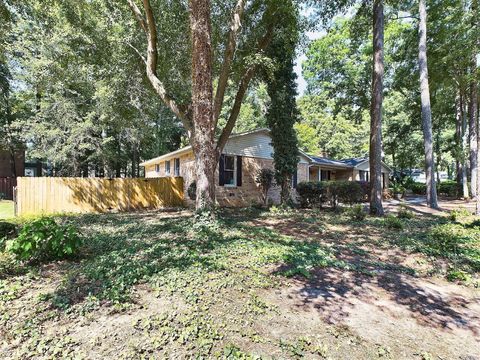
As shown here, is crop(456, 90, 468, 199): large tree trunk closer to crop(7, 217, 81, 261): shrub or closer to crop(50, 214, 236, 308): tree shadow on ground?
crop(50, 214, 236, 308): tree shadow on ground

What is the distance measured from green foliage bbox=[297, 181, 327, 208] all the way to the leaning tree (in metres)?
4.81

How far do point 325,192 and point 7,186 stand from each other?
68.7ft

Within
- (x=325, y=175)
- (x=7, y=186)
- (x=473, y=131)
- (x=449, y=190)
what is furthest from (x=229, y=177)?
(x=449, y=190)

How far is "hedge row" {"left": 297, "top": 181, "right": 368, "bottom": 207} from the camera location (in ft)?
40.3

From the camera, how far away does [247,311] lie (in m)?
3.07

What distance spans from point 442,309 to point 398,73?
18.3m

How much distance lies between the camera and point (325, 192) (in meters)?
12.9

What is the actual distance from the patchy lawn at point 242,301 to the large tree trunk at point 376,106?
159 inches

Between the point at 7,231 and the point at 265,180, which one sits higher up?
the point at 265,180

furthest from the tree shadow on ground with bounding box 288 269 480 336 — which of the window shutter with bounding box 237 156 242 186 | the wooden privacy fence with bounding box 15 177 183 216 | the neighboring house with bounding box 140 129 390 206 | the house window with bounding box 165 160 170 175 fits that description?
the house window with bounding box 165 160 170 175

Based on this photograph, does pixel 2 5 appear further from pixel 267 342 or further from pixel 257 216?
pixel 267 342

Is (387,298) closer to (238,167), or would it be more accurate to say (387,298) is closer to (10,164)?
(238,167)

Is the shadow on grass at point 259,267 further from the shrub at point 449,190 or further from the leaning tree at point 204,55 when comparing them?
the shrub at point 449,190

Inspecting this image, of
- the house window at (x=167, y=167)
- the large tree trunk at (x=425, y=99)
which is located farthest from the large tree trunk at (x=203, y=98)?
the large tree trunk at (x=425, y=99)
